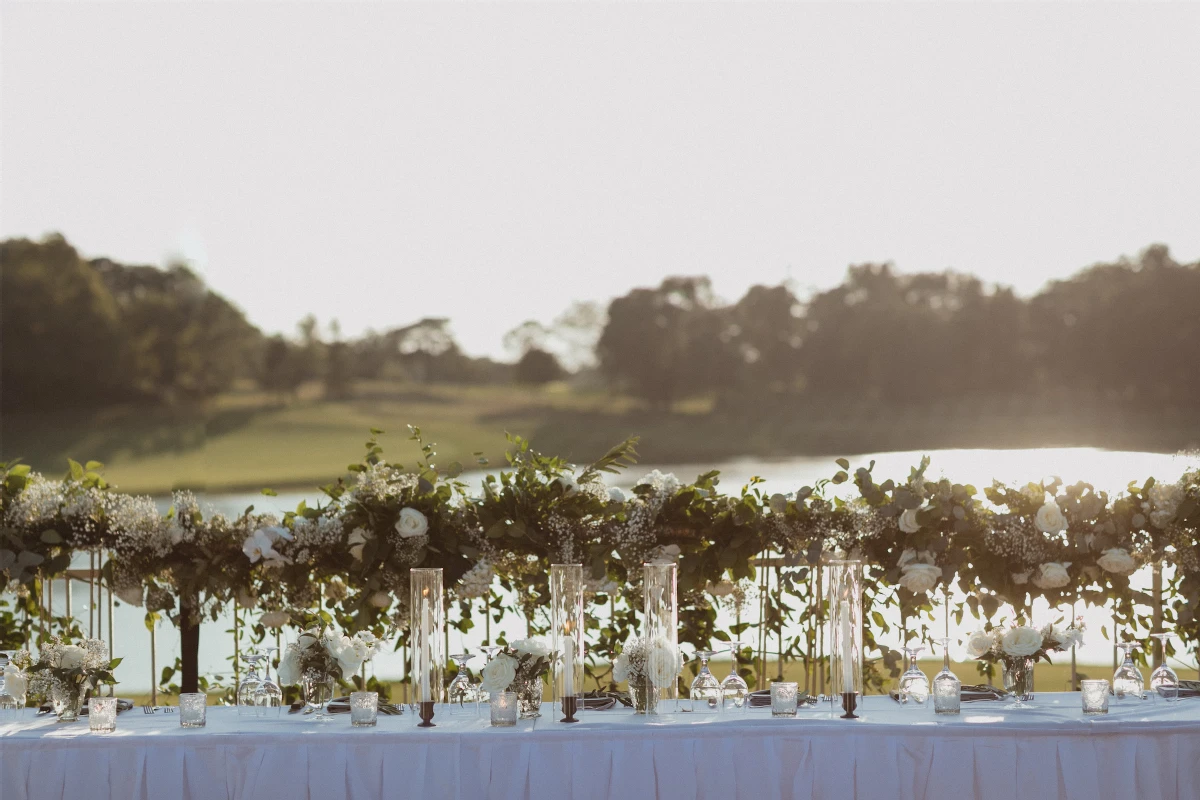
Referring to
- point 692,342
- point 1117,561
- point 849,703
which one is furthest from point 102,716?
point 692,342

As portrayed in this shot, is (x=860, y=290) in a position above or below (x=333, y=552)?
above

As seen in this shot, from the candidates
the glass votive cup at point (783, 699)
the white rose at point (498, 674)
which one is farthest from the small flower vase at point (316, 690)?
the glass votive cup at point (783, 699)

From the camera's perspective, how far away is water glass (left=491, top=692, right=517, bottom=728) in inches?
119

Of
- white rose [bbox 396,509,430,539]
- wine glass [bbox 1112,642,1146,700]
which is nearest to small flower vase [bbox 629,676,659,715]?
white rose [bbox 396,509,430,539]

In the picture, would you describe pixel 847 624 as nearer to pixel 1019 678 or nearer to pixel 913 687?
pixel 913 687

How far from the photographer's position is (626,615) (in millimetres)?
4152

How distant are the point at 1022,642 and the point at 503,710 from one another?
144 centimetres

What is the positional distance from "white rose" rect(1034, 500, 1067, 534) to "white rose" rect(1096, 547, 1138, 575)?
0.19 metres

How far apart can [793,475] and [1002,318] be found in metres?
4.86

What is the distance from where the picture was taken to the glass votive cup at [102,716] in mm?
3035

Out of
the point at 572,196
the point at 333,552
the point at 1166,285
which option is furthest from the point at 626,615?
the point at 572,196

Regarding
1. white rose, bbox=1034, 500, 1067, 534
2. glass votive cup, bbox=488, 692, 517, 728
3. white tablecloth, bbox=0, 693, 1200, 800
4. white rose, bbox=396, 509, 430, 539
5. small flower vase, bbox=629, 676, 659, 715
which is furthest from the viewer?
white rose, bbox=396, 509, 430, 539

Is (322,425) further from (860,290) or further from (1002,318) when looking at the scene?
(1002,318)

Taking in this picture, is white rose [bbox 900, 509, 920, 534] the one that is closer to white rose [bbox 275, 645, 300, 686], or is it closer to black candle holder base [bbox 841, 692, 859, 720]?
black candle holder base [bbox 841, 692, 859, 720]
